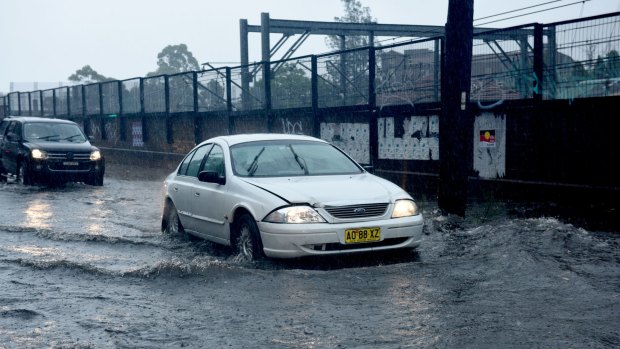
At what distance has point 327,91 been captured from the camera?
59.3 ft

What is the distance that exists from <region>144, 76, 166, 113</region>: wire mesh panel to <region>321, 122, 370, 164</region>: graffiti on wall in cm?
1119

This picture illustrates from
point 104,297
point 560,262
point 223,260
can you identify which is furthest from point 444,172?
point 104,297

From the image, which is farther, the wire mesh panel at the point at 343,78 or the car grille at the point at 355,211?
the wire mesh panel at the point at 343,78

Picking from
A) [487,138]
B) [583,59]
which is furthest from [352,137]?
[583,59]

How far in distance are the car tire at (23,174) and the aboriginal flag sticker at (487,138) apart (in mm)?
11131

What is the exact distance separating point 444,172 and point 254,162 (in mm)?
3315

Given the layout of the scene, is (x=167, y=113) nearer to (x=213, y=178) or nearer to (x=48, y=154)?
(x=48, y=154)

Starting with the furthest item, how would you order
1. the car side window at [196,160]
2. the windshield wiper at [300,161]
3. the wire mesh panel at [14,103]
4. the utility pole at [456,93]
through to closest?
the wire mesh panel at [14,103] < the utility pole at [456,93] < the car side window at [196,160] < the windshield wiper at [300,161]

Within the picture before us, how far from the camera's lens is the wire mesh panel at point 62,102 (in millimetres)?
40000

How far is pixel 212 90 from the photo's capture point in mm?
24125

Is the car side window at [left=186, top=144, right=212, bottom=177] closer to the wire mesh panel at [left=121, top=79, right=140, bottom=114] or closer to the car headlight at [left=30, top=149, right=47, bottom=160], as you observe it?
the car headlight at [left=30, top=149, right=47, bottom=160]

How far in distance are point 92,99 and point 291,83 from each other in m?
19.0

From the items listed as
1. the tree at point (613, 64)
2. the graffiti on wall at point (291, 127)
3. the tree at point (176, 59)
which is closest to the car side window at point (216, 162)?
the tree at point (613, 64)

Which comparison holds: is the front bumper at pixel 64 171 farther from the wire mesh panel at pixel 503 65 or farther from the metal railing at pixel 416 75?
the wire mesh panel at pixel 503 65
